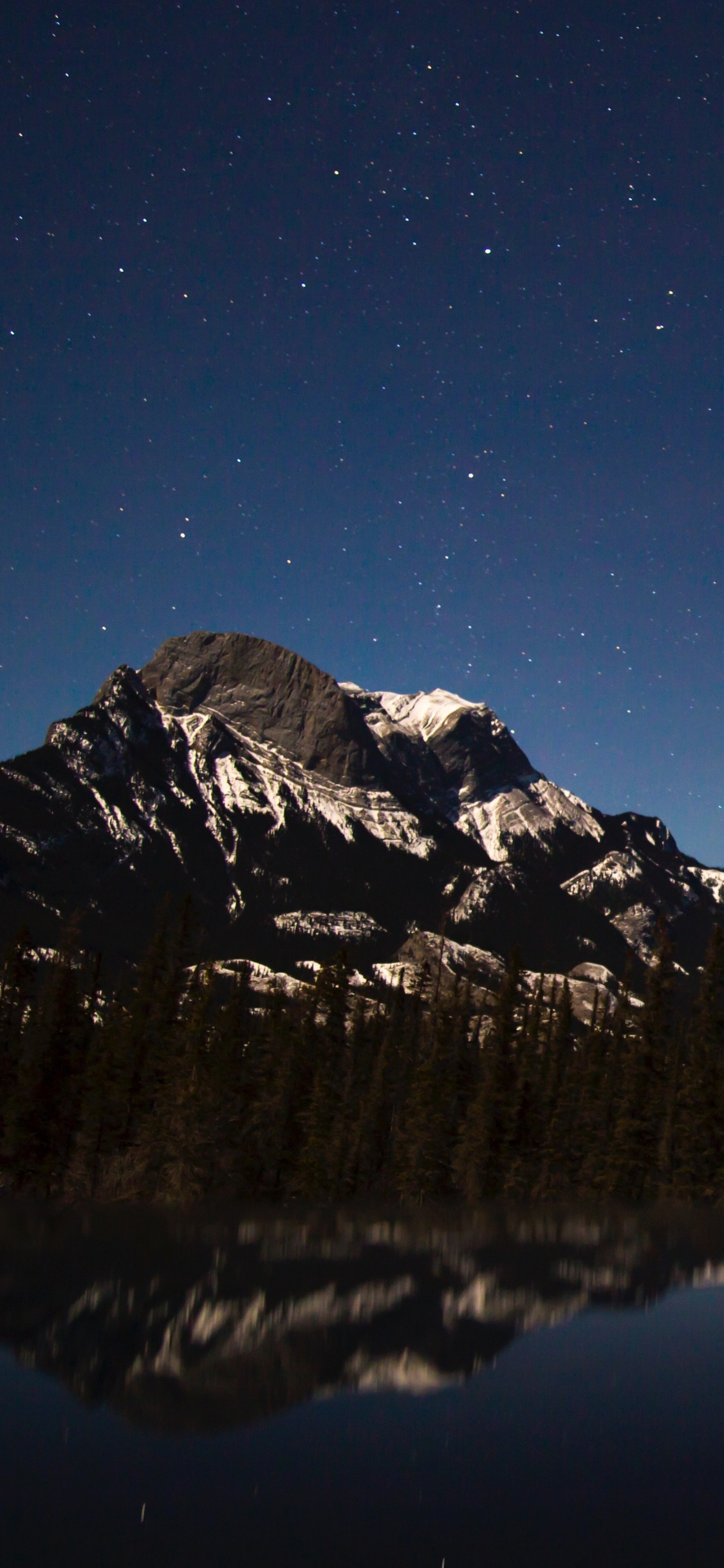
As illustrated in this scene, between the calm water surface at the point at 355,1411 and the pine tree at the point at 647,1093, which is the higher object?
the pine tree at the point at 647,1093

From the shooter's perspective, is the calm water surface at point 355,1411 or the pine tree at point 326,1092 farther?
the pine tree at point 326,1092

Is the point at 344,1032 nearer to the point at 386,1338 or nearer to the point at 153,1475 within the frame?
the point at 386,1338

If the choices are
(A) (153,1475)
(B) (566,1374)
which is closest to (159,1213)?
(B) (566,1374)

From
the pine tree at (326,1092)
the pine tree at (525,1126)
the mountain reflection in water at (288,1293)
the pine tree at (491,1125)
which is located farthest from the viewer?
the pine tree at (525,1126)

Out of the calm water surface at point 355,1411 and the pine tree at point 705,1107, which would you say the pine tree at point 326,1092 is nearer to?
the pine tree at point 705,1107

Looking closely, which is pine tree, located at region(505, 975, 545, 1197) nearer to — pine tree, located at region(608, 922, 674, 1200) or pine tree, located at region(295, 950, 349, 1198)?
pine tree, located at region(608, 922, 674, 1200)

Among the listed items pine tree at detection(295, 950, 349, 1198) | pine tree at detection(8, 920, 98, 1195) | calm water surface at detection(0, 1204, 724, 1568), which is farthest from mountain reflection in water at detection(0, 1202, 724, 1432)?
pine tree at detection(295, 950, 349, 1198)

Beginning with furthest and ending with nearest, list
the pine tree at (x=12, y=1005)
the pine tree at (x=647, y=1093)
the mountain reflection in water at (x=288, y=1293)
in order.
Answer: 1. the pine tree at (x=647, y=1093)
2. the pine tree at (x=12, y=1005)
3. the mountain reflection in water at (x=288, y=1293)

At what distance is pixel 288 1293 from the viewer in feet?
105

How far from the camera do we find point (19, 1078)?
59125 mm

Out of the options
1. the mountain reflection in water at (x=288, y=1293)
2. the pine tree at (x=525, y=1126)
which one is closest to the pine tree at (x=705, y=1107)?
the pine tree at (x=525, y=1126)

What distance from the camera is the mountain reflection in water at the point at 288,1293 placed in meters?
22.1

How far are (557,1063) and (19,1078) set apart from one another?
38.2 metres

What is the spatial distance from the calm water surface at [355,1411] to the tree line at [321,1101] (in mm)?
19733
